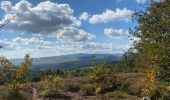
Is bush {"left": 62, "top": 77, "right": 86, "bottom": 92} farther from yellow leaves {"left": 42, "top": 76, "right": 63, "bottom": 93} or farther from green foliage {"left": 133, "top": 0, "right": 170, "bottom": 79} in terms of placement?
green foliage {"left": 133, "top": 0, "right": 170, "bottom": 79}

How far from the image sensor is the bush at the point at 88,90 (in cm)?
4338

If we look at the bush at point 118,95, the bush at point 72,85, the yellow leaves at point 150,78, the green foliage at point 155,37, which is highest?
the green foliage at point 155,37

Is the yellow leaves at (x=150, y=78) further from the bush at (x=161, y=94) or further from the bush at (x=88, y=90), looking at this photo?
the bush at (x=88, y=90)

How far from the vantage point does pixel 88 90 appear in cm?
4375

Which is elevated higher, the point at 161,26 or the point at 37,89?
the point at 161,26

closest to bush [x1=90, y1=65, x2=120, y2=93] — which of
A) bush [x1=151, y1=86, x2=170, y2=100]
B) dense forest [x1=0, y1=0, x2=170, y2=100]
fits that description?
dense forest [x1=0, y1=0, x2=170, y2=100]

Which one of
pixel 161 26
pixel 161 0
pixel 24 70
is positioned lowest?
pixel 24 70

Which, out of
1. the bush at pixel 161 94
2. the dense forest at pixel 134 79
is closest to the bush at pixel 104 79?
the dense forest at pixel 134 79

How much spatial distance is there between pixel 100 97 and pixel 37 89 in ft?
33.9

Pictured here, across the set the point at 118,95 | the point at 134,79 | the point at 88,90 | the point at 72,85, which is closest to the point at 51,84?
the point at 88,90

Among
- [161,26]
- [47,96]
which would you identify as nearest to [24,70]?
[47,96]

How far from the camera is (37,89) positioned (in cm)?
4659

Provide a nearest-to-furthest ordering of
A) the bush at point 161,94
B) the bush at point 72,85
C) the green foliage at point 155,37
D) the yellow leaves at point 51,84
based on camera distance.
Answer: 1. the green foliage at point 155,37
2. the bush at point 161,94
3. the yellow leaves at point 51,84
4. the bush at point 72,85

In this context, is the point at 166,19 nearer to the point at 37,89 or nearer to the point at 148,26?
the point at 148,26
